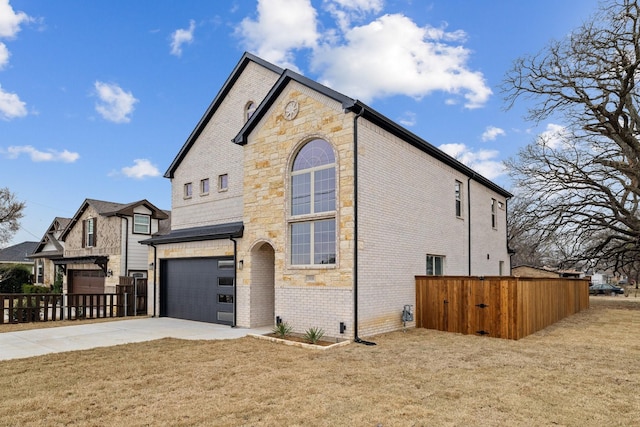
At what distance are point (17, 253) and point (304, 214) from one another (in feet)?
145

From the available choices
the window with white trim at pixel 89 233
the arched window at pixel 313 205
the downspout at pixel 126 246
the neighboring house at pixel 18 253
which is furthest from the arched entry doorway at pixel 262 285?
the neighboring house at pixel 18 253

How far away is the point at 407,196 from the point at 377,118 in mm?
2871

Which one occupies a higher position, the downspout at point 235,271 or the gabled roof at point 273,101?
the gabled roof at point 273,101

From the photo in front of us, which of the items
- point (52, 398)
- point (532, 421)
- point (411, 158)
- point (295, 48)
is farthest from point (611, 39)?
point (52, 398)

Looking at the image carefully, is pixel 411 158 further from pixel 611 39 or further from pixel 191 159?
pixel 611 39

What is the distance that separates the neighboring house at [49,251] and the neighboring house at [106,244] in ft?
14.7

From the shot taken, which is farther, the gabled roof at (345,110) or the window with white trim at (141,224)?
the window with white trim at (141,224)

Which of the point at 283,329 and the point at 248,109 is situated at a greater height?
the point at 248,109

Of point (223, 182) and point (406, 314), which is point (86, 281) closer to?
point (223, 182)

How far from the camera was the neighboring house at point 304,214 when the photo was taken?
36.7 ft

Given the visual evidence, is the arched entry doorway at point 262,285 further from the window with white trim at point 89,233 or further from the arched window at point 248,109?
the window with white trim at point 89,233

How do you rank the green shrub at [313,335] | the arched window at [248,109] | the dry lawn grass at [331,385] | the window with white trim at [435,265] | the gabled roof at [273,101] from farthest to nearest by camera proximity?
the arched window at [248,109] → the window with white trim at [435,265] → the gabled roof at [273,101] → the green shrub at [313,335] → the dry lawn grass at [331,385]

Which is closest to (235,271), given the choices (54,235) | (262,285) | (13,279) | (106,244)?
(262,285)

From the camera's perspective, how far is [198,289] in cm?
1537
